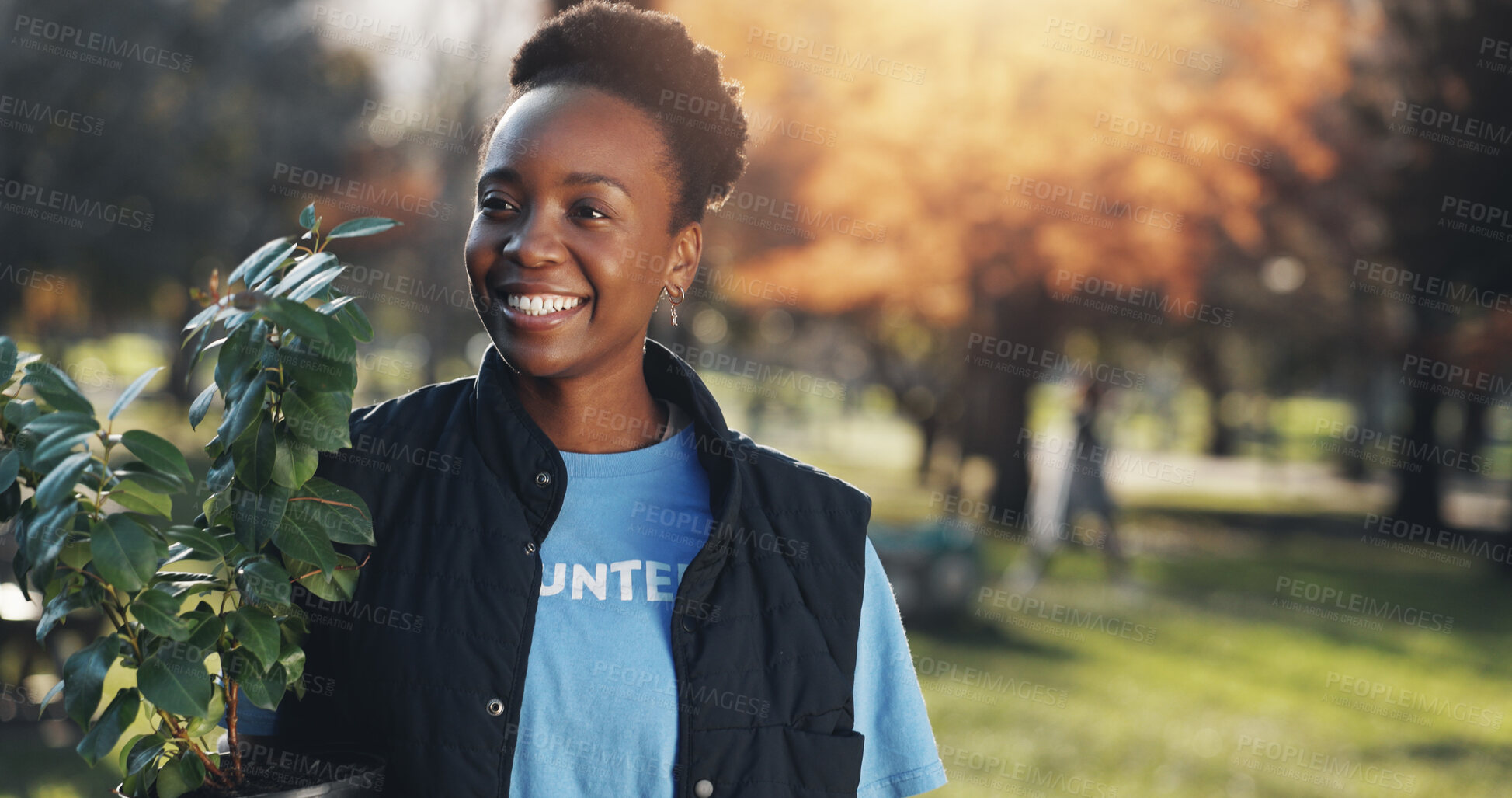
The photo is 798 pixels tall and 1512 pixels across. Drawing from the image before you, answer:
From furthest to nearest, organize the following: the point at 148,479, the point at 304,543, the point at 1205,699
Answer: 1. the point at 1205,699
2. the point at 304,543
3. the point at 148,479

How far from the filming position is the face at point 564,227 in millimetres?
1854

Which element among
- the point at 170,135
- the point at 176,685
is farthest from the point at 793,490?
the point at 170,135

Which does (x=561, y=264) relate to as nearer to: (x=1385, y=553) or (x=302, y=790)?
(x=302, y=790)

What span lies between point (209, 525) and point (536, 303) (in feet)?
1.84

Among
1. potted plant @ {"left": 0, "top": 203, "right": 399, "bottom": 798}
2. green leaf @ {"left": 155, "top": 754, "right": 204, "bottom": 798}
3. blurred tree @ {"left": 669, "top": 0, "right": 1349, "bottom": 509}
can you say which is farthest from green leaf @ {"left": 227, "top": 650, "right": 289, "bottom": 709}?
blurred tree @ {"left": 669, "top": 0, "right": 1349, "bottom": 509}

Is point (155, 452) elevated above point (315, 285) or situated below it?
below

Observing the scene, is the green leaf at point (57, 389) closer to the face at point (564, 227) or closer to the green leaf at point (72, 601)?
the green leaf at point (72, 601)

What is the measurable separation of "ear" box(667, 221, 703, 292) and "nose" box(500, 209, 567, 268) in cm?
26

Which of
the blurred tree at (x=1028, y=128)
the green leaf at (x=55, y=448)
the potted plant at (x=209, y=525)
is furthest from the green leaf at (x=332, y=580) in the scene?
the blurred tree at (x=1028, y=128)

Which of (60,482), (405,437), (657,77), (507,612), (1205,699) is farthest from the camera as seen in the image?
(1205,699)

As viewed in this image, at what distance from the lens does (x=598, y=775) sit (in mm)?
1785

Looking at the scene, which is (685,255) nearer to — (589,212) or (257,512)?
(589,212)

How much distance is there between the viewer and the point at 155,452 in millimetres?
1502

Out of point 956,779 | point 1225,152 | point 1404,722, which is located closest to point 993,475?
point 1225,152
